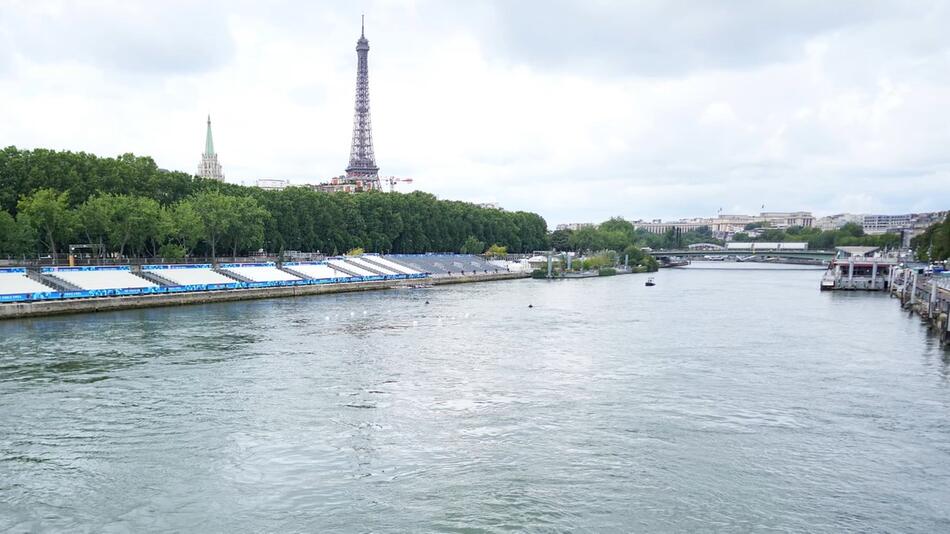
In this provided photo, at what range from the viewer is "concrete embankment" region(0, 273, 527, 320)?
39438mm

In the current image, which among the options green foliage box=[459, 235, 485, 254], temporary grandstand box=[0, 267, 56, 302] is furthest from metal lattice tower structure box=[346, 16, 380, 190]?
temporary grandstand box=[0, 267, 56, 302]

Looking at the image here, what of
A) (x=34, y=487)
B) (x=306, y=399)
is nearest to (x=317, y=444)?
(x=306, y=399)

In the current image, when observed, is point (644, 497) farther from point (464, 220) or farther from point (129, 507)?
point (464, 220)

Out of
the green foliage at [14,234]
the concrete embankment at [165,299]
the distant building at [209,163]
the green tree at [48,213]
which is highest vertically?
the distant building at [209,163]

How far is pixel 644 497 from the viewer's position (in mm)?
14055

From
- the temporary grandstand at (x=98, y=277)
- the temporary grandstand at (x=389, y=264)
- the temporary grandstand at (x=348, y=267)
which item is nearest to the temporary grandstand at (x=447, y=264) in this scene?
the temporary grandstand at (x=389, y=264)

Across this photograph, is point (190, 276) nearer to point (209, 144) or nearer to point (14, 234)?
point (14, 234)

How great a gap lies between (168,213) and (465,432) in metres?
49.6

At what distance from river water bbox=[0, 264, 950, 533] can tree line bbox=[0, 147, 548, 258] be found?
59.4 ft

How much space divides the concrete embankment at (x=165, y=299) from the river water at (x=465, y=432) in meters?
3.56

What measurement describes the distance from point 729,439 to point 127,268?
152ft

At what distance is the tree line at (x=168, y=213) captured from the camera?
169ft

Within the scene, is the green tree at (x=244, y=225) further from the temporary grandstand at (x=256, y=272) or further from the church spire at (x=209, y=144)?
the church spire at (x=209, y=144)

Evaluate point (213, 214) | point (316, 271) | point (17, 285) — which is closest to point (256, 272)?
point (213, 214)
